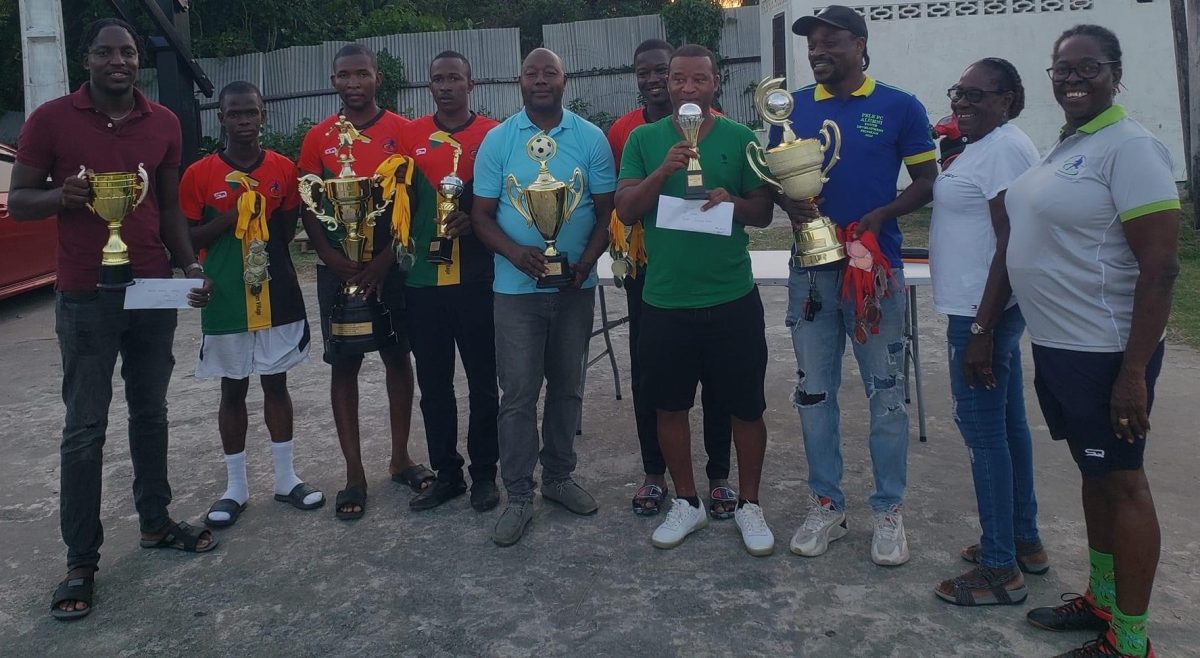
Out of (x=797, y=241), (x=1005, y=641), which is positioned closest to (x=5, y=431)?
(x=797, y=241)

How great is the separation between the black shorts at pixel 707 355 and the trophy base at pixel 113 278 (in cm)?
204

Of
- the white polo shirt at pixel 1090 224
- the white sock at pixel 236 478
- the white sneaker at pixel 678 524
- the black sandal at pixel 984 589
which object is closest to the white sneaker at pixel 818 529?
the white sneaker at pixel 678 524

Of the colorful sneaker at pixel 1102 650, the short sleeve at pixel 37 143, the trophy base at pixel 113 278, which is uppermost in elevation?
the short sleeve at pixel 37 143

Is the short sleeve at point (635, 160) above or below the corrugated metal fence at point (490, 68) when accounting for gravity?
below

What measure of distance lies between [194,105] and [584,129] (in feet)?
31.7

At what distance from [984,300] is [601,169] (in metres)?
1.66

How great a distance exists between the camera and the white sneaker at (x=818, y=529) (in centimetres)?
371

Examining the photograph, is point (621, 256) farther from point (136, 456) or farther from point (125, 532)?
point (125, 532)

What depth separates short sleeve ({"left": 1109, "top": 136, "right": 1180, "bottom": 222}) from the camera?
256 centimetres

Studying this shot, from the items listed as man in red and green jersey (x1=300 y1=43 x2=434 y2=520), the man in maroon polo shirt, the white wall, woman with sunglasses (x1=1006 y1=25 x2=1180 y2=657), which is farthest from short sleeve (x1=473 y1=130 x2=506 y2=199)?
the white wall

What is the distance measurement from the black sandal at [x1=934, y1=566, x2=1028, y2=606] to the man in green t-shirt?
0.72m

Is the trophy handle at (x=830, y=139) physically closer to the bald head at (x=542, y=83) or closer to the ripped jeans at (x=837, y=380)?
the ripped jeans at (x=837, y=380)

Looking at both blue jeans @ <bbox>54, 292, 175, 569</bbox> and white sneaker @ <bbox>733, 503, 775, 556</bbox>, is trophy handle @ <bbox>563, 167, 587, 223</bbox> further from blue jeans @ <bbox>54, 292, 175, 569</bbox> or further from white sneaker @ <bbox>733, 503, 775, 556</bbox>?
blue jeans @ <bbox>54, 292, 175, 569</bbox>

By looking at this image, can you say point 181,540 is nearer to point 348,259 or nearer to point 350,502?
point 350,502
